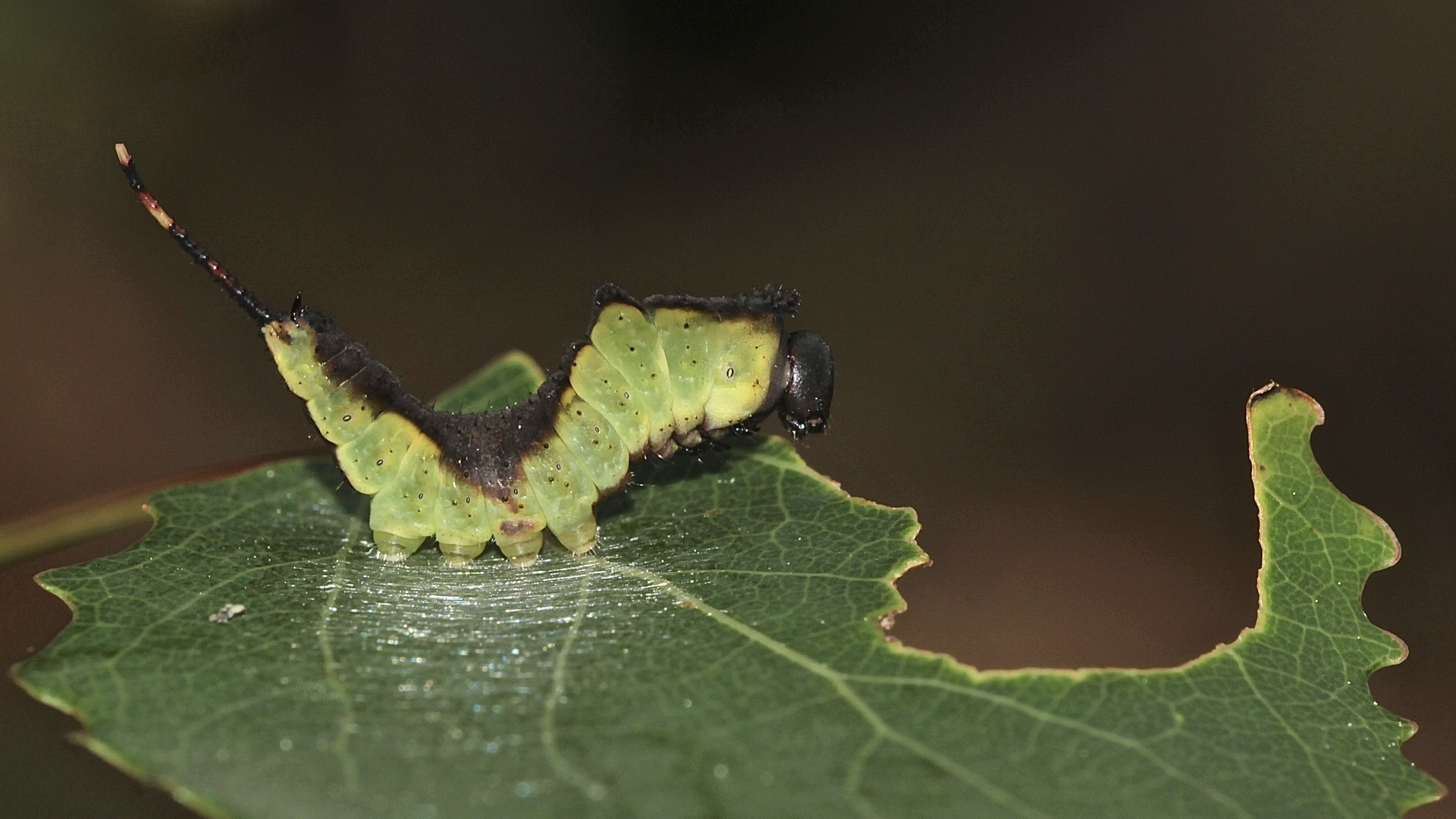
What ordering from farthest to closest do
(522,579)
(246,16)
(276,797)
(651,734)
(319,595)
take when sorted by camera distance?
1. (246,16)
2. (522,579)
3. (319,595)
4. (651,734)
5. (276,797)

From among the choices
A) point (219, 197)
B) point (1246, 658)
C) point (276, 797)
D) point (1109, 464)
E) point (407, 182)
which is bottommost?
point (276, 797)

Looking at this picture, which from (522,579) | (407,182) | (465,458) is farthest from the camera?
(407,182)

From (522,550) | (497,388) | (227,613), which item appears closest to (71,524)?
(227,613)

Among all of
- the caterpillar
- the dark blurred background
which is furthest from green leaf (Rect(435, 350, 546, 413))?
the dark blurred background

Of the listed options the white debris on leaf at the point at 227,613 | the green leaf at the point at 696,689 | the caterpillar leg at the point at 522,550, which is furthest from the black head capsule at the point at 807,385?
the white debris on leaf at the point at 227,613

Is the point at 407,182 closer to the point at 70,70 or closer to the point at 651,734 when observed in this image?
the point at 70,70

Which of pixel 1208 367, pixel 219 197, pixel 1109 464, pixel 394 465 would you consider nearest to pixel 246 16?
pixel 219 197

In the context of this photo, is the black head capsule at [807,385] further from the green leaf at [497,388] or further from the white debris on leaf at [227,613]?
the white debris on leaf at [227,613]

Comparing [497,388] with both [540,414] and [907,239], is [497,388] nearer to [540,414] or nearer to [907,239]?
[540,414]
